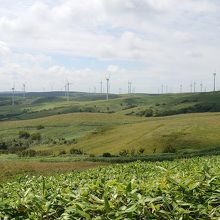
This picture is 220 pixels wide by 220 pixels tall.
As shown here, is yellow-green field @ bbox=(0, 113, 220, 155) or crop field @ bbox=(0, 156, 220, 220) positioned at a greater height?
crop field @ bbox=(0, 156, 220, 220)

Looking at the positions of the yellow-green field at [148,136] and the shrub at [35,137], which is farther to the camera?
the shrub at [35,137]

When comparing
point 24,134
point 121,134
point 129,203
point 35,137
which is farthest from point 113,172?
point 24,134

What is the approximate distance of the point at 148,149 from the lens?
94.4 m

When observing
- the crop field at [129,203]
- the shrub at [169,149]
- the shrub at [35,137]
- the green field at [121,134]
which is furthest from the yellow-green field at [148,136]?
the crop field at [129,203]

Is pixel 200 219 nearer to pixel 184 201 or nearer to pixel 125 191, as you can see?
pixel 184 201

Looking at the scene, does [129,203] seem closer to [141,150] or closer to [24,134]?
[141,150]

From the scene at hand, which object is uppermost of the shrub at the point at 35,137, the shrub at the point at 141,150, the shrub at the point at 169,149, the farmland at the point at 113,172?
the farmland at the point at 113,172

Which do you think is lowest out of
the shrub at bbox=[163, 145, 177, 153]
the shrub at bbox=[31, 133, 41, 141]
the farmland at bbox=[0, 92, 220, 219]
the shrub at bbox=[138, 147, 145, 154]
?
the shrub at bbox=[31, 133, 41, 141]

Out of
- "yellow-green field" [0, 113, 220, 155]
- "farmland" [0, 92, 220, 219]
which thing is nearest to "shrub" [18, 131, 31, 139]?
"farmland" [0, 92, 220, 219]

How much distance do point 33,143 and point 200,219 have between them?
133 m

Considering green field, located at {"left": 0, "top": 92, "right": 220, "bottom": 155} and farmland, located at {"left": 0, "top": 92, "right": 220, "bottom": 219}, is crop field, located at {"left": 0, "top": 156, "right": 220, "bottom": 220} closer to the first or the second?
farmland, located at {"left": 0, "top": 92, "right": 220, "bottom": 219}

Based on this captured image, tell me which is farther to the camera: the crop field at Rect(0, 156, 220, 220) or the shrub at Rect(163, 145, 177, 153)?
the shrub at Rect(163, 145, 177, 153)

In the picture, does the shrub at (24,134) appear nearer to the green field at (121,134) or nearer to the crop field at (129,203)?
the green field at (121,134)

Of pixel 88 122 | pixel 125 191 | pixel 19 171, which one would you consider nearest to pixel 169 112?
pixel 88 122
